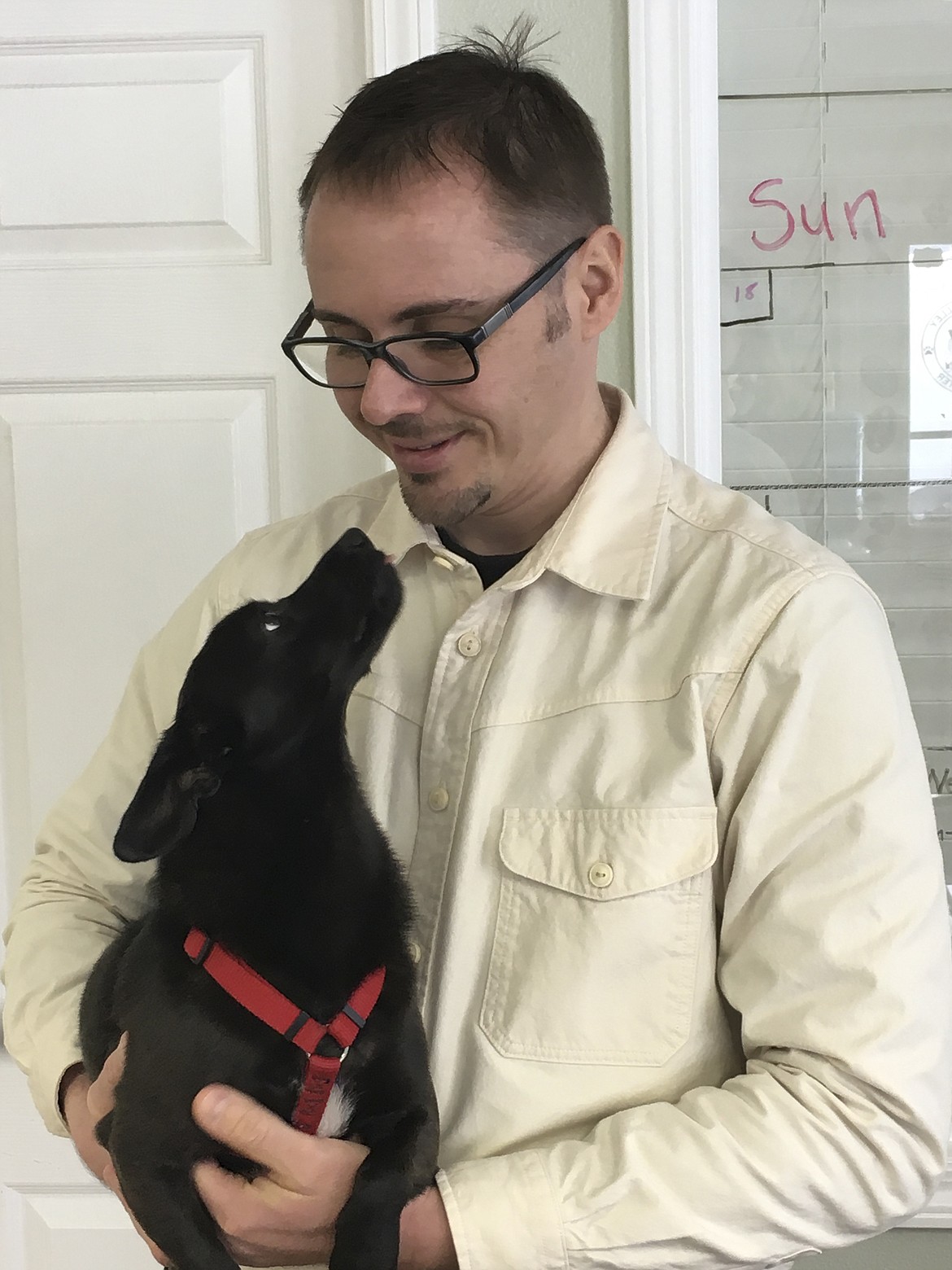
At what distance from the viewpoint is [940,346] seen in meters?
1.53

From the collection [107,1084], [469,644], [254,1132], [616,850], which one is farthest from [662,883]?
[107,1084]

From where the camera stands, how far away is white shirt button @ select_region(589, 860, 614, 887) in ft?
3.00

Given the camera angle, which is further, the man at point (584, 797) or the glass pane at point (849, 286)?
the glass pane at point (849, 286)

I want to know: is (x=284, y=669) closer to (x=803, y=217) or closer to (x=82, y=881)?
(x=82, y=881)

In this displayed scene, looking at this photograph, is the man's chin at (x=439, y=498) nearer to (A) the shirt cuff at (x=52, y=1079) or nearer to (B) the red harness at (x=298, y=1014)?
(B) the red harness at (x=298, y=1014)

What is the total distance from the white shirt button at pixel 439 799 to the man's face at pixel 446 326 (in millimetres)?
237

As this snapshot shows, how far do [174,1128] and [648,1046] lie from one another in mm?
376

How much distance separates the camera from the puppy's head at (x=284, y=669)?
0.81 meters

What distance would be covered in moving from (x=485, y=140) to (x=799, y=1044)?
0.77 meters

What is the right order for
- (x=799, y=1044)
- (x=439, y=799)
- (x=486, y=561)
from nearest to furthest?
(x=799, y=1044) → (x=439, y=799) → (x=486, y=561)

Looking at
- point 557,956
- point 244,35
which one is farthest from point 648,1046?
point 244,35

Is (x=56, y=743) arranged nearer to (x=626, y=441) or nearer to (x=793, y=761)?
(x=626, y=441)

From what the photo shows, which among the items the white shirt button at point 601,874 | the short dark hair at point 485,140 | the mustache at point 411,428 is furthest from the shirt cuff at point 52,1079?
the short dark hair at point 485,140

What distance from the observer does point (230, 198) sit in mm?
1559
